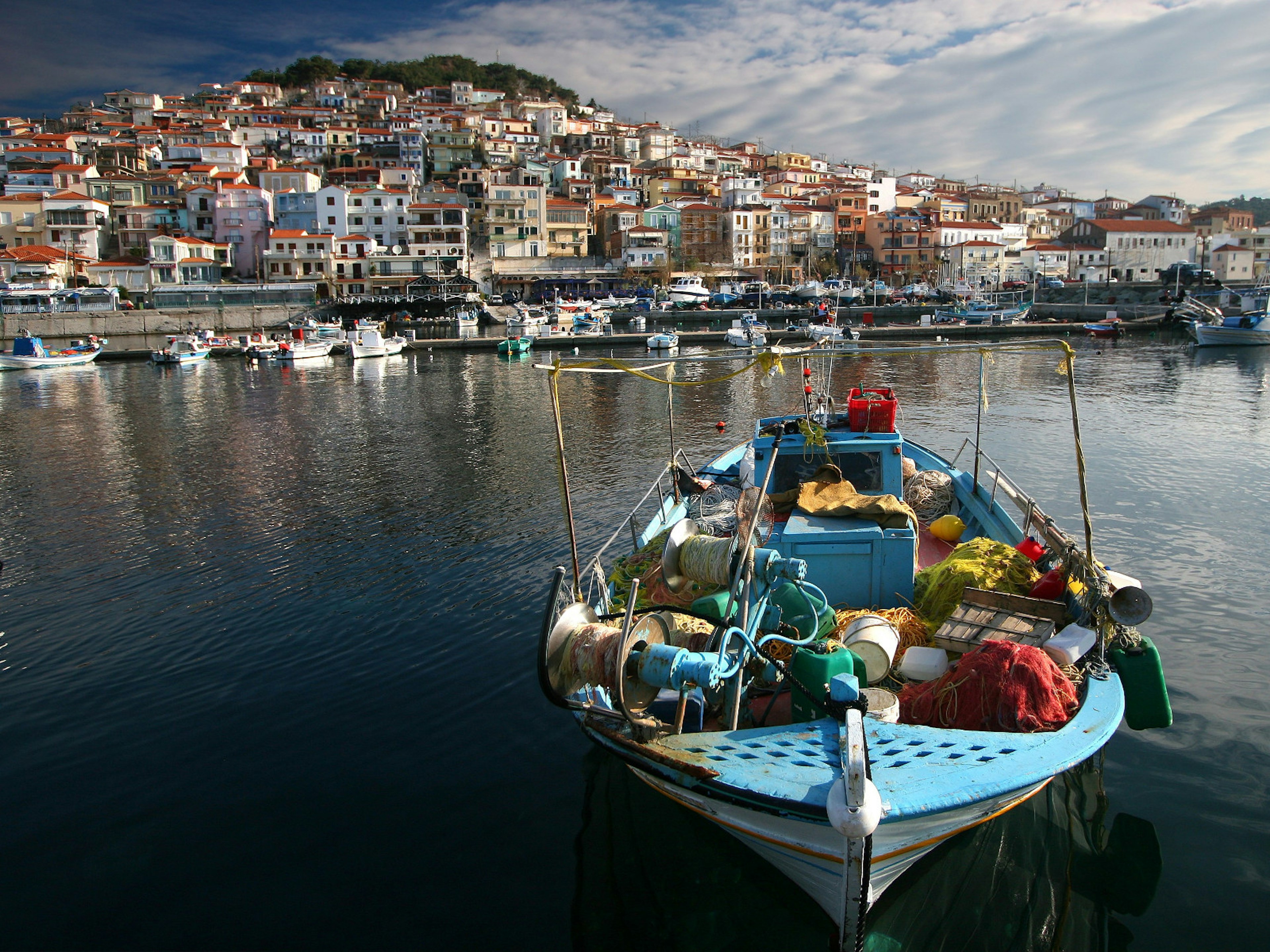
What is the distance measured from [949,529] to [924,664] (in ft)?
13.6

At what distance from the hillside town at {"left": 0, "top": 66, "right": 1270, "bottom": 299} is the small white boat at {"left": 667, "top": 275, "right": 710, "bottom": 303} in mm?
4810

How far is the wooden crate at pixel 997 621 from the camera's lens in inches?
277

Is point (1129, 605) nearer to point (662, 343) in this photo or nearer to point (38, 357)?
point (662, 343)

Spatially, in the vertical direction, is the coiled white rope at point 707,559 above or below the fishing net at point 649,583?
above

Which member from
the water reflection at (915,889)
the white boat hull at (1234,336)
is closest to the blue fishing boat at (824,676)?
the water reflection at (915,889)

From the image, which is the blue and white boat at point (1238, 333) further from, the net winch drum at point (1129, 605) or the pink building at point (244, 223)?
the pink building at point (244, 223)

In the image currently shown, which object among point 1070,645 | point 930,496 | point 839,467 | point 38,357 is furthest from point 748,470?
point 38,357

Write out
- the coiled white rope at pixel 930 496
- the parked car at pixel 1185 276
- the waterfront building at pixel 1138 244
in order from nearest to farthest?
1. the coiled white rope at pixel 930 496
2. the parked car at pixel 1185 276
3. the waterfront building at pixel 1138 244

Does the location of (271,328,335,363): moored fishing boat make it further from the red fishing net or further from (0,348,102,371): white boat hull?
the red fishing net

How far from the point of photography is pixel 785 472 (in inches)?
391

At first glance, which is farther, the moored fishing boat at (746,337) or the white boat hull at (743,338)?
the white boat hull at (743,338)

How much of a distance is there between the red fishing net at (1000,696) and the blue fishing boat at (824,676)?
0.03 meters

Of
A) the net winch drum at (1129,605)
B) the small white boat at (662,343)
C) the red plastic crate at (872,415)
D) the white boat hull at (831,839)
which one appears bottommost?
the white boat hull at (831,839)

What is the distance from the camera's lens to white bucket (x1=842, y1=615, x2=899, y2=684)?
6.79 meters
